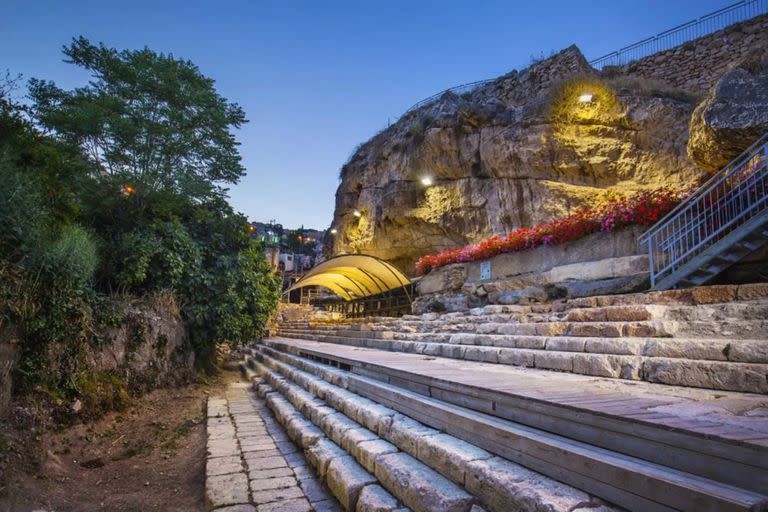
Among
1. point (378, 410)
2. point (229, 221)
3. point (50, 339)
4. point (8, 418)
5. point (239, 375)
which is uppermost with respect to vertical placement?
point (229, 221)

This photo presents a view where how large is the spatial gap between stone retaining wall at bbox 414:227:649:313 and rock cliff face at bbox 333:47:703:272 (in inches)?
279

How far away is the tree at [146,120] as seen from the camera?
8.76 metres

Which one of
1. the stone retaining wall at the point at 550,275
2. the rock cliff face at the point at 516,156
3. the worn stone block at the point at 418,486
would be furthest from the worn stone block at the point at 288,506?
the rock cliff face at the point at 516,156

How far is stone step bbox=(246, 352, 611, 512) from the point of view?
1790 millimetres

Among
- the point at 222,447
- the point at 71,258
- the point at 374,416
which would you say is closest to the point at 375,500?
the point at 374,416

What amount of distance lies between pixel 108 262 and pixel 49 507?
16.5 ft

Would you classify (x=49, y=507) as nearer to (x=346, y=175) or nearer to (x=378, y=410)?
(x=378, y=410)

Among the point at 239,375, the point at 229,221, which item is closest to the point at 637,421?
the point at 229,221

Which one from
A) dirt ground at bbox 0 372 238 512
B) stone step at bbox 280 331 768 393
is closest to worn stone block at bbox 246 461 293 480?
dirt ground at bbox 0 372 238 512

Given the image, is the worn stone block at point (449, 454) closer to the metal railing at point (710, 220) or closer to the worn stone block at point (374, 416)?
the worn stone block at point (374, 416)

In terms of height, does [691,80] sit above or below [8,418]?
above

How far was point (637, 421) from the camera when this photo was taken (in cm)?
176

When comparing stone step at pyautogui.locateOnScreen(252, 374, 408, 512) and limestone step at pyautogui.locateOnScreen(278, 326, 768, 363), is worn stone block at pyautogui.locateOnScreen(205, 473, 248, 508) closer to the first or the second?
stone step at pyautogui.locateOnScreen(252, 374, 408, 512)

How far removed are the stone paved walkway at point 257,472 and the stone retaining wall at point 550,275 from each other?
235 inches
